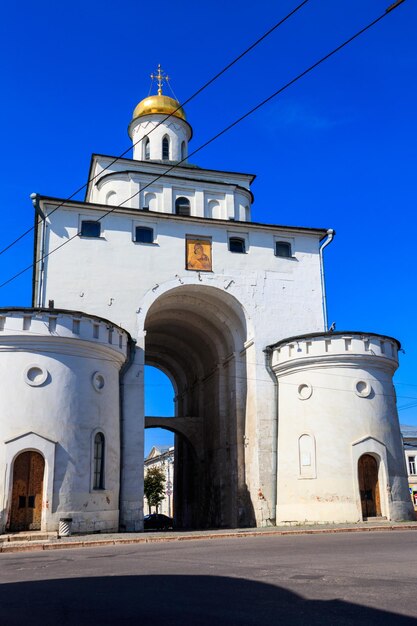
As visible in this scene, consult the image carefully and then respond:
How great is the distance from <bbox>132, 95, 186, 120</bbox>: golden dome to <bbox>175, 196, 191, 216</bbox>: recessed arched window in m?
6.32

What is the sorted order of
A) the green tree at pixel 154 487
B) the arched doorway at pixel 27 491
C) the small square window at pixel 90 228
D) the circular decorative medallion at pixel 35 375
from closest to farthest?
the arched doorway at pixel 27 491 < the circular decorative medallion at pixel 35 375 < the small square window at pixel 90 228 < the green tree at pixel 154 487

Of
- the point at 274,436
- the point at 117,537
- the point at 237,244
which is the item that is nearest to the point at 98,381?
the point at 117,537

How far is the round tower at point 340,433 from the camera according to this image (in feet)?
72.0

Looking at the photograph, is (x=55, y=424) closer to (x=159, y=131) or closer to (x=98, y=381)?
(x=98, y=381)

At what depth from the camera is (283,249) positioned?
27.2m

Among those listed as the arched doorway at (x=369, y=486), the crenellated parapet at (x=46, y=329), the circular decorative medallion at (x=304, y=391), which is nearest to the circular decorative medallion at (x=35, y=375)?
the crenellated parapet at (x=46, y=329)

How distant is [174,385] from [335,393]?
647 inches

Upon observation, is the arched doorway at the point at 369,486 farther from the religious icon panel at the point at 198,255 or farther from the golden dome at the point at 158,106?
the golden dome at the point at 158,106

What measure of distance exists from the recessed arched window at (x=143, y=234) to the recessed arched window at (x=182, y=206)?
4.72 m

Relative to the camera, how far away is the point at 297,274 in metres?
26.9

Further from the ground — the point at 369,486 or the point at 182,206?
the point at 182,206

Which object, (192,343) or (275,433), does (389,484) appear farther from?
(192,343)

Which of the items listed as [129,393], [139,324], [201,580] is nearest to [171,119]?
[139,324]

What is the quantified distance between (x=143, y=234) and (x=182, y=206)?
204 inches
